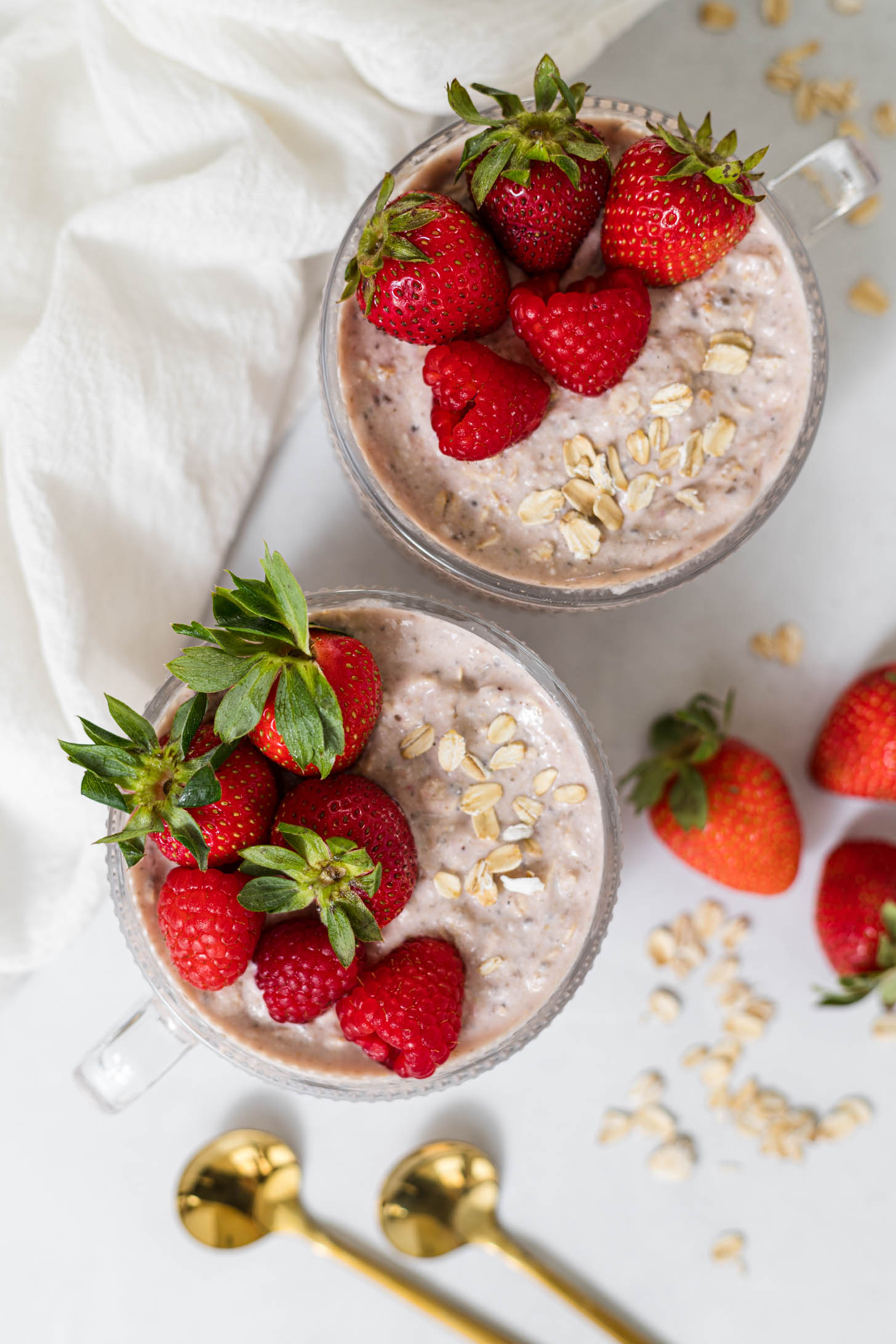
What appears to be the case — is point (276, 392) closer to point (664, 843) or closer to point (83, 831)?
point (83, 831)

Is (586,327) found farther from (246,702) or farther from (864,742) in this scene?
(864,742)

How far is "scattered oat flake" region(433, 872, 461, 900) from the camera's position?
1.24 m

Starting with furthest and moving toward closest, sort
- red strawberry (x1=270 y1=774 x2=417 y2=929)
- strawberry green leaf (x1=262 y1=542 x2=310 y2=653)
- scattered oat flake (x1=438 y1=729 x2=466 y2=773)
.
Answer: scattered oat flake (x1=438 y1=729 x2=466 y2=773) → red strawberry (x1=270 y1=774 x2=417 y2=929) → strawberry green leaf (x1=262 y1=542 x2=310 y2=653)

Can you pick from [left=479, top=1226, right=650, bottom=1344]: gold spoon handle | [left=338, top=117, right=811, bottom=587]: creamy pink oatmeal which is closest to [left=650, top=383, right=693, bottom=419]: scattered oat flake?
[left=338, top=117, right=811, bottom=587]: creamy pink oatmeal

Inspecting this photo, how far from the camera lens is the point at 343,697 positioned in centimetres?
111

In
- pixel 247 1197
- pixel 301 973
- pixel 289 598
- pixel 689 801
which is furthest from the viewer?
pixel 247 1197

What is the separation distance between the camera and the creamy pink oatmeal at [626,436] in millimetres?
1237

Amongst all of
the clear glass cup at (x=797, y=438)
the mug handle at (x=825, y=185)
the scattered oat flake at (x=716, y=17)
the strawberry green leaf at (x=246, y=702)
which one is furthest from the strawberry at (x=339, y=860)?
the scattered oat flake at (x=716, y=17)

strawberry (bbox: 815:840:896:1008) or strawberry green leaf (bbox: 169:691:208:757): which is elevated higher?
strawberry green leaf (bbox: 169:691:208:757)

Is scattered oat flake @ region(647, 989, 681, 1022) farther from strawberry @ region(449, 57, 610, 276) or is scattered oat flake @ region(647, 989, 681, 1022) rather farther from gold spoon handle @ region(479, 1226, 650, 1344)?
strawberry @ region(449, 57, 610, 276)

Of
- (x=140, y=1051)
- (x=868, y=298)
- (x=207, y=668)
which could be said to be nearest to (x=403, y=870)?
(x=207, y=668)

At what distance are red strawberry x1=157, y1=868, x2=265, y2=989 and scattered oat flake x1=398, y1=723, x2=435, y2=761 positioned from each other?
24 cm

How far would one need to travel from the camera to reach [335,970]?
116 cm

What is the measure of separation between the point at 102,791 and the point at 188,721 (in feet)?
0.37
